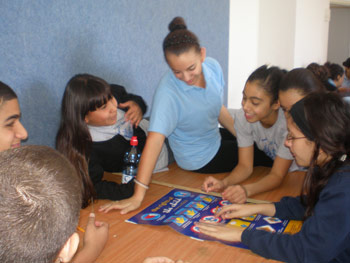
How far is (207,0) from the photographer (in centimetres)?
263

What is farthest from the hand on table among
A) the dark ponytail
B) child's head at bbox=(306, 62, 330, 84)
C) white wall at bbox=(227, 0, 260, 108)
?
white wall at bbox=(227, 0, 260, 108)

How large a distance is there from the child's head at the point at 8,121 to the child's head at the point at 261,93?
916 mm

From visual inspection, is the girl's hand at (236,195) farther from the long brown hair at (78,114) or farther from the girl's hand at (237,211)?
the long brown hair at (78,114)

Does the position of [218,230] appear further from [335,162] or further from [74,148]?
[74,148]

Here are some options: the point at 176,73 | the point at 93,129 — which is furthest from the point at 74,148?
the point at 176,73

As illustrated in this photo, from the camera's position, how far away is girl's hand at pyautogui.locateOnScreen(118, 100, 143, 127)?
1590mm

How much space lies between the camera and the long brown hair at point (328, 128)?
82cm

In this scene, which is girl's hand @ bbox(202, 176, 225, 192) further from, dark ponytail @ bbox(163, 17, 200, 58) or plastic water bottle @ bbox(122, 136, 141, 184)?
dark ponytail @ bbox(163, 17, 200, 58)

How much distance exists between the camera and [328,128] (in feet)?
2.71

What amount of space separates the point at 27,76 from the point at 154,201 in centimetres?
77

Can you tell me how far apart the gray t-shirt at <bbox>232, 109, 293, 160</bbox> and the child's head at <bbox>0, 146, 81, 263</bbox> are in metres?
1.10

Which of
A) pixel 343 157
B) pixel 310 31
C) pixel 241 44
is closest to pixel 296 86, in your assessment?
pixel 343 157

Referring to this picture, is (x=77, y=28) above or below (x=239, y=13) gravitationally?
below

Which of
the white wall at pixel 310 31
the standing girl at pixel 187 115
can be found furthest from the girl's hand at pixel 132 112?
the white wall at pixel 310 31
